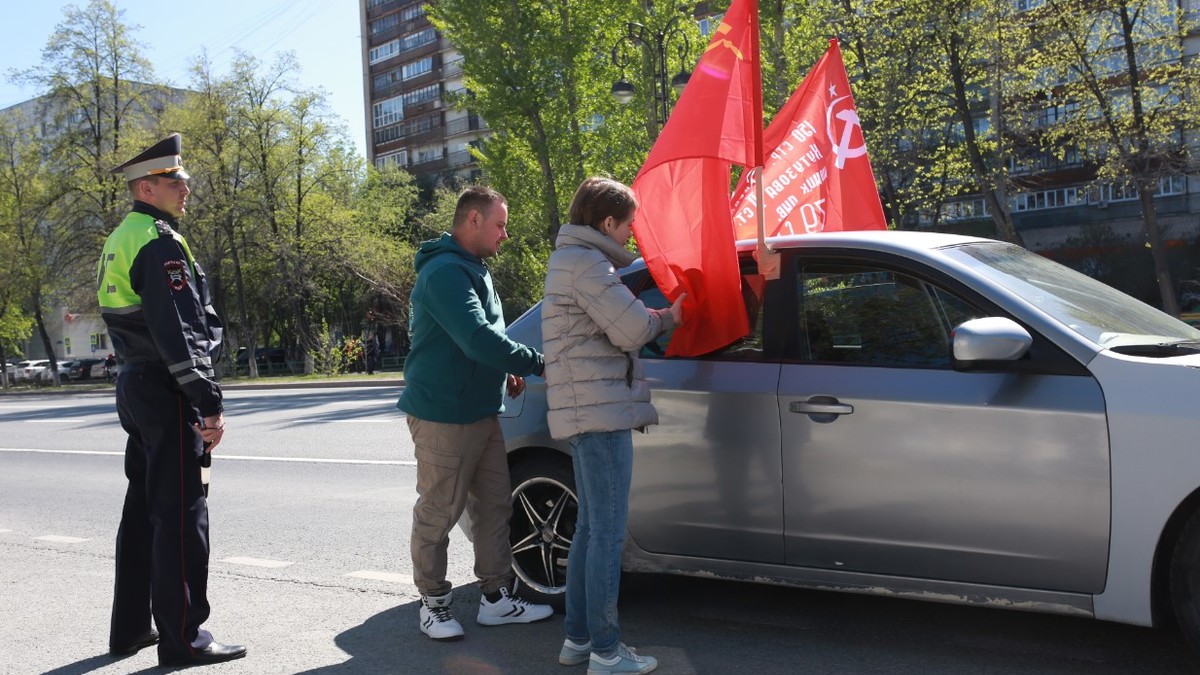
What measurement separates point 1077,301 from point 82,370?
6734cm

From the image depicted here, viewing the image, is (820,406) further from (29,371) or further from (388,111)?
(388,111)

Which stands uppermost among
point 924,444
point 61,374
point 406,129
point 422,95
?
point 422,95

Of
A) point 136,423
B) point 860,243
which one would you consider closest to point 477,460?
point 136,423

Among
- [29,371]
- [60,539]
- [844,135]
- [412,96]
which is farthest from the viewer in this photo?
[412,96]

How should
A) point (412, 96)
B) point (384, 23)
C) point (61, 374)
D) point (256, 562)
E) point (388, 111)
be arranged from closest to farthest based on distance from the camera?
point (256, 562)
point (61, 374)
point (412, 96)
point (384, 23)
point (388, 111)

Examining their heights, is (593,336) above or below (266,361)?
above

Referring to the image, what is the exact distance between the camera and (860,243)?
4477mm

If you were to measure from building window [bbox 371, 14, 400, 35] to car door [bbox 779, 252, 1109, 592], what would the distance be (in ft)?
271

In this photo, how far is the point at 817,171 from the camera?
6223mm

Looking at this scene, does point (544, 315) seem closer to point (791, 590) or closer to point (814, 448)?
point (814, 448)

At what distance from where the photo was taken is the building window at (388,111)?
8262cm

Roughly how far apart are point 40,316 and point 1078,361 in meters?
57.7

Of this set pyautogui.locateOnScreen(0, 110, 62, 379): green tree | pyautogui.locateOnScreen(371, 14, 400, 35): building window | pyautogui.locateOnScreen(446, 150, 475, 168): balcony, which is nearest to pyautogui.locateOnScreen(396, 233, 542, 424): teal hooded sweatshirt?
pyautogui.locateOnScreen(0, 110, 62, 379): green tree

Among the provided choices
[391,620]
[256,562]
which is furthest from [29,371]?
[391,620]
